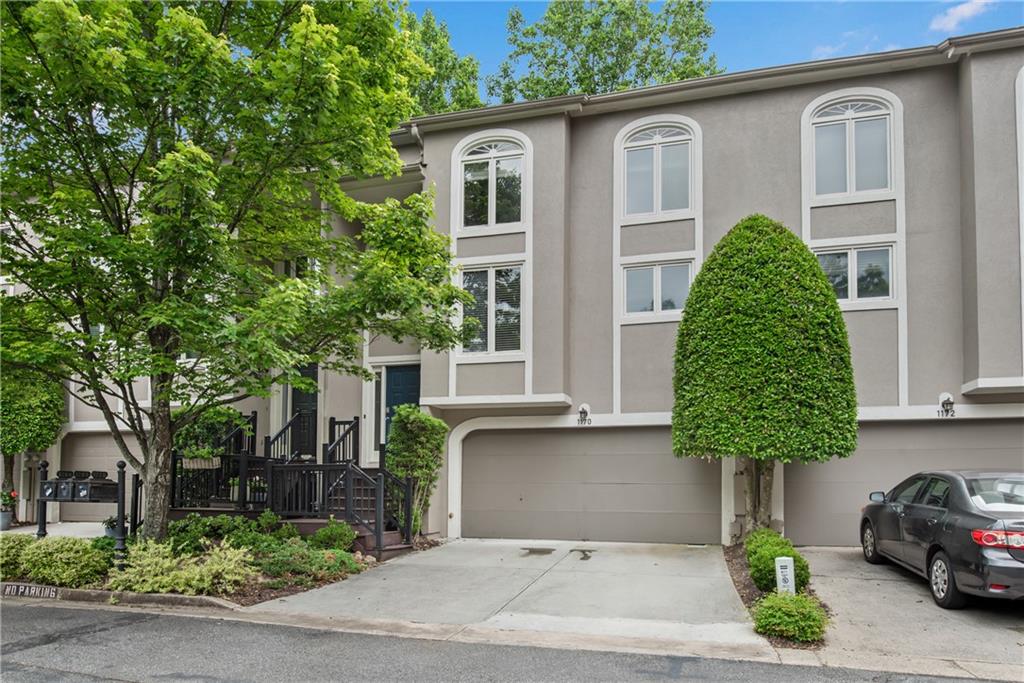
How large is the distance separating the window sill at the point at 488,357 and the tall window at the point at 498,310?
0.31ft

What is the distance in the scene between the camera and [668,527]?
474 inches

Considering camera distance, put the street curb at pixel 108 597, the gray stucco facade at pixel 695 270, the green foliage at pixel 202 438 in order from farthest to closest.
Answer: the green foliage at pixel 202 438, the gray stucco facade at pixel 695 270, the street curb at pixel 108 597

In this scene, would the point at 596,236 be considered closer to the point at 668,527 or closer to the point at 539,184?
the point at 539,184

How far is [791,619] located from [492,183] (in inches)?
354

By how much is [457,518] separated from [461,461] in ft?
3.32

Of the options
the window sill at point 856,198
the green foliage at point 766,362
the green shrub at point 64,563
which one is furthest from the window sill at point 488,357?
the green shrub at point 64,563

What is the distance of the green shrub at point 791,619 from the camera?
6395mm

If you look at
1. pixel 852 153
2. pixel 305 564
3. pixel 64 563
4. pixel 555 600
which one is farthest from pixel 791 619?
pixel 852 153

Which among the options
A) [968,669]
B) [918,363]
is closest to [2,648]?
[968,669]

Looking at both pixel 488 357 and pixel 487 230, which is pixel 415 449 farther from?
pixel 487 230

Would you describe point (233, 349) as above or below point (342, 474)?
above

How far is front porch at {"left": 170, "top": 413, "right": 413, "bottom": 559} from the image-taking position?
1081 cm

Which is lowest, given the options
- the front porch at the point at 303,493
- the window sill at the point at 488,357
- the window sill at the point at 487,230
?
the front porch at the point at 303,493

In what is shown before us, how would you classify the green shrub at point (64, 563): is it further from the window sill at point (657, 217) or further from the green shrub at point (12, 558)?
the window sill at point (657, 217)
